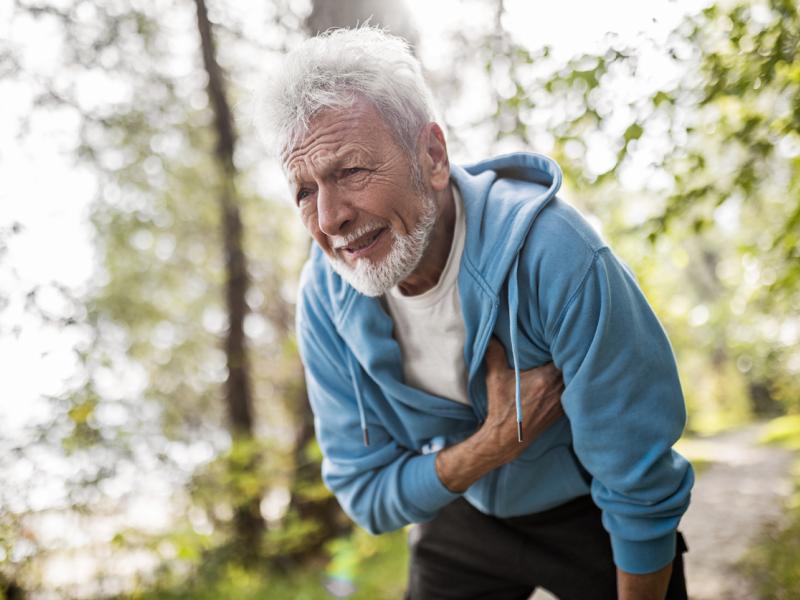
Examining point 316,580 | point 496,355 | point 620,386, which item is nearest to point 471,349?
point 496,355

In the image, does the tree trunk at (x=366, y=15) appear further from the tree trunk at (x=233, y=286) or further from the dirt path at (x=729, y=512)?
the dirt path at (x=729, y=512)

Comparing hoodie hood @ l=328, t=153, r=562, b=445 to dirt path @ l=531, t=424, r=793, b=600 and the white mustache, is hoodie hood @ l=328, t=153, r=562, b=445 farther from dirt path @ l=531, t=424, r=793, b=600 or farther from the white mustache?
dirt path @ l=531, t=424, r=793, b=600

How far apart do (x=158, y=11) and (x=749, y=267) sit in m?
5.03

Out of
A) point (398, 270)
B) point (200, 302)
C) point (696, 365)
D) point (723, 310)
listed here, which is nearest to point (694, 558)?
point (398, 270)

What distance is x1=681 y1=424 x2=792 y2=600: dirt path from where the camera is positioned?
3.65 m

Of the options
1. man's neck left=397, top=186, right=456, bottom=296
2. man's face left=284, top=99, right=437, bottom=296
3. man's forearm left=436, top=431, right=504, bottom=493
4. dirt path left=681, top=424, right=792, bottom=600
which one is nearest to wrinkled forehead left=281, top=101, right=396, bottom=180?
man's face left=284, top=99, right=437, bottom=296

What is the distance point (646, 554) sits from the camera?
5.53 feet

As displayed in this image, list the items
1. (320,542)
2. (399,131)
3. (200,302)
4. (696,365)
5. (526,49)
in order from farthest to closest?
(696,365) → (200,302) → (320,542) → (526,49) → (399,131)

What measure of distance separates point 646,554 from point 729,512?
432 centimetres

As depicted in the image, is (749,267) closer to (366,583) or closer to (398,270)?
(398,270)

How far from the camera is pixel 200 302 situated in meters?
6.57

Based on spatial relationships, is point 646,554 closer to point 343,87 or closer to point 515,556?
point 515,556

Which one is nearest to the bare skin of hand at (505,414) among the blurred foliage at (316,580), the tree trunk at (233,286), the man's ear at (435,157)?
the man's ear at (435,157)

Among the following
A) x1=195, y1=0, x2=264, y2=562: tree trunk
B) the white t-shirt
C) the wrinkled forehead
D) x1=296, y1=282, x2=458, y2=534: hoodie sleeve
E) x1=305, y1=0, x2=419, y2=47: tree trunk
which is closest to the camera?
the wrinkled forehead
